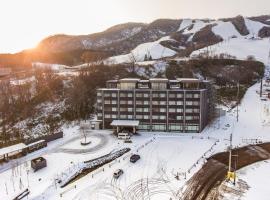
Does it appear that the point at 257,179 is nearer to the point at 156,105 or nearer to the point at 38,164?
the point at 156,105

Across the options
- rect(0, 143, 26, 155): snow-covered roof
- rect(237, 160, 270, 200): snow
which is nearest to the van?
rect(0, 143, 26, 155): snow-covered roof

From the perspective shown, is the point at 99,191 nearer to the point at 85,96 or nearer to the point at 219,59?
the point at 85,96

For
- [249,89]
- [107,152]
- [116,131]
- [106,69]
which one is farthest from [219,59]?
[107,152]

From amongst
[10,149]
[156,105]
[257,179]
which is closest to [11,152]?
[10,149]

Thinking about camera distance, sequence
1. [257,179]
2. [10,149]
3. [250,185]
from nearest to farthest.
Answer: [250,185]
[257,179]
[10,149]

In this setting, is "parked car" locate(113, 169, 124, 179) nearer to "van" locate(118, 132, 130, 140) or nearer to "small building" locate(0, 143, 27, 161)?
"van" locate(118, 132, 130, 140)

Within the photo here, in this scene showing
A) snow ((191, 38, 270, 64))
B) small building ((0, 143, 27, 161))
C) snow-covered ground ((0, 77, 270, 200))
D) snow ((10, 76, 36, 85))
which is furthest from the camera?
snow ((191, 38, 270, 64))
